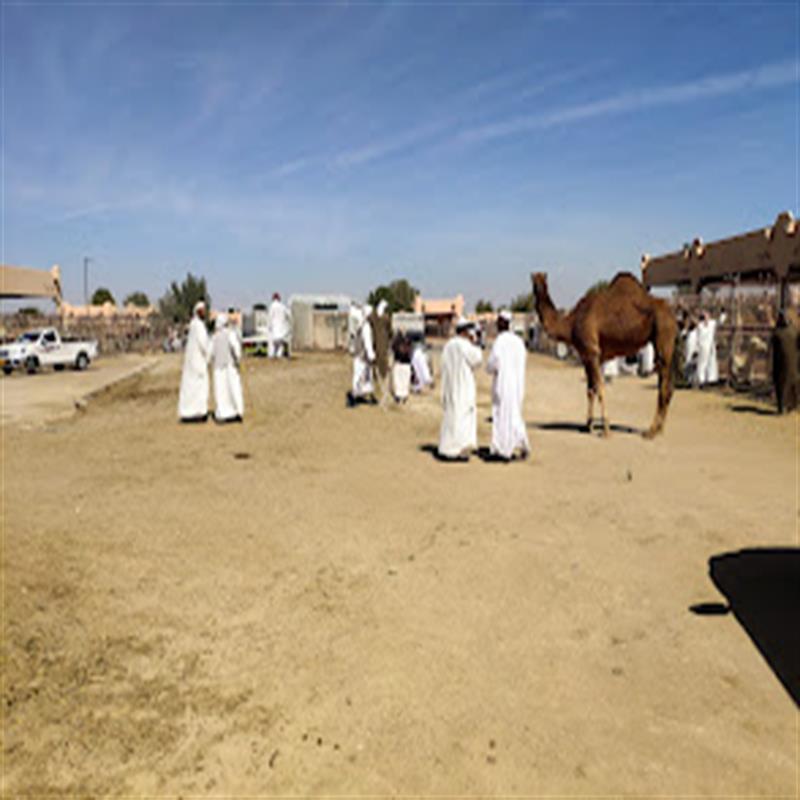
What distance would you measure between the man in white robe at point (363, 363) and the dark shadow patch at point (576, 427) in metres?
3.35

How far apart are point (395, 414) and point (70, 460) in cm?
540

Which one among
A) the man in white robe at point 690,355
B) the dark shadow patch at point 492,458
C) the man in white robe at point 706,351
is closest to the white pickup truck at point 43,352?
the dark shadow patch at point 492,458

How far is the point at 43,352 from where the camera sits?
24.6 m

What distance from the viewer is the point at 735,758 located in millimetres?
2717

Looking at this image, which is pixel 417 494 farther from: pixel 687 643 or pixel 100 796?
pixel 100 796

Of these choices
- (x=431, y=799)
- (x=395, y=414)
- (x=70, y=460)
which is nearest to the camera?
(x=431, y=799)

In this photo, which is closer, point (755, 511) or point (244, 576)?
point (244, 576)

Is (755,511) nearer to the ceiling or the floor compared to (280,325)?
nearer to the floor

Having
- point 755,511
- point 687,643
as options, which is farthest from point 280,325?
point 687,643

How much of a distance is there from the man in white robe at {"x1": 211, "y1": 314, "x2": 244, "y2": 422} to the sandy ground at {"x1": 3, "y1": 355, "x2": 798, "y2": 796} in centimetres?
312

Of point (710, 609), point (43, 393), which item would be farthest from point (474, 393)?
point (43, 393)

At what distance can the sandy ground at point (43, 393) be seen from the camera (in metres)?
12.4

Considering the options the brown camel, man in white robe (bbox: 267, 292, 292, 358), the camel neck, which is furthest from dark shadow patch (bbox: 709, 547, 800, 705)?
man in white robe (bbox: 267, 292, 292, 358)

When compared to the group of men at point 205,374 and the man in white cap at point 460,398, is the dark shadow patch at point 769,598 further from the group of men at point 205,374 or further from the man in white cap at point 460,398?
the group of men at point 205,374
